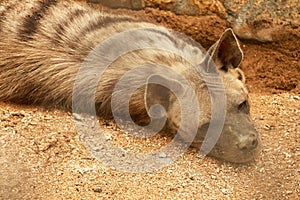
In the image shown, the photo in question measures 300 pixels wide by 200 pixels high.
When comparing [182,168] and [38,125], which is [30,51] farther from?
[182,168]

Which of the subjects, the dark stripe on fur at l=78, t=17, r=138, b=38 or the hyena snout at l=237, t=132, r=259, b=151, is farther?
the dark stripe on fur at l=78, t=17, r=138, b=38

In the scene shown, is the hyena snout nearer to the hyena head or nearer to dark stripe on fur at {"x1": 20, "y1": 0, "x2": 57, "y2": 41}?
the hyena head

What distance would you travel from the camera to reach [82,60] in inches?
123

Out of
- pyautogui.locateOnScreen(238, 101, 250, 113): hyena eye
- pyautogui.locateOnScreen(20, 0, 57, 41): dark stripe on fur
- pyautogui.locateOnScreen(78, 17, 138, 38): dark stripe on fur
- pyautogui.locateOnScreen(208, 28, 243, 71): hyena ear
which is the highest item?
pyautogui.locateOnScreen(20, 0, 57, 41): dark stripe on fur

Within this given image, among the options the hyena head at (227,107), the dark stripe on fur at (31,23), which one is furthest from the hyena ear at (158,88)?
the dark stripe on fur at (31,23)

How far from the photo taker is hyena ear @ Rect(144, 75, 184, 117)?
112 inches

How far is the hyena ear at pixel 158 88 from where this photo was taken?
9.37ft

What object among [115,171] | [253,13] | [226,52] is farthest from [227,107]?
[253,13]

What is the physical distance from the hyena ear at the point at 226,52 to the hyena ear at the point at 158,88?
0.25m

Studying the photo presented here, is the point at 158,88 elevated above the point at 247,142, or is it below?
above

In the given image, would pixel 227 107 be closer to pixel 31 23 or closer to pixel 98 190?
pixel 98 190

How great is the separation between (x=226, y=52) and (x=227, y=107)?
0.33 meters

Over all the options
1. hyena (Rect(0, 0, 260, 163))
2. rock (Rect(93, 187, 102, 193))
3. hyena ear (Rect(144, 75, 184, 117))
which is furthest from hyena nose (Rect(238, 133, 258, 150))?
rock (Rect(93, 187, 102, 193))

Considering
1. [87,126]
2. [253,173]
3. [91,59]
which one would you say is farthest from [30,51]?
[253,173]
